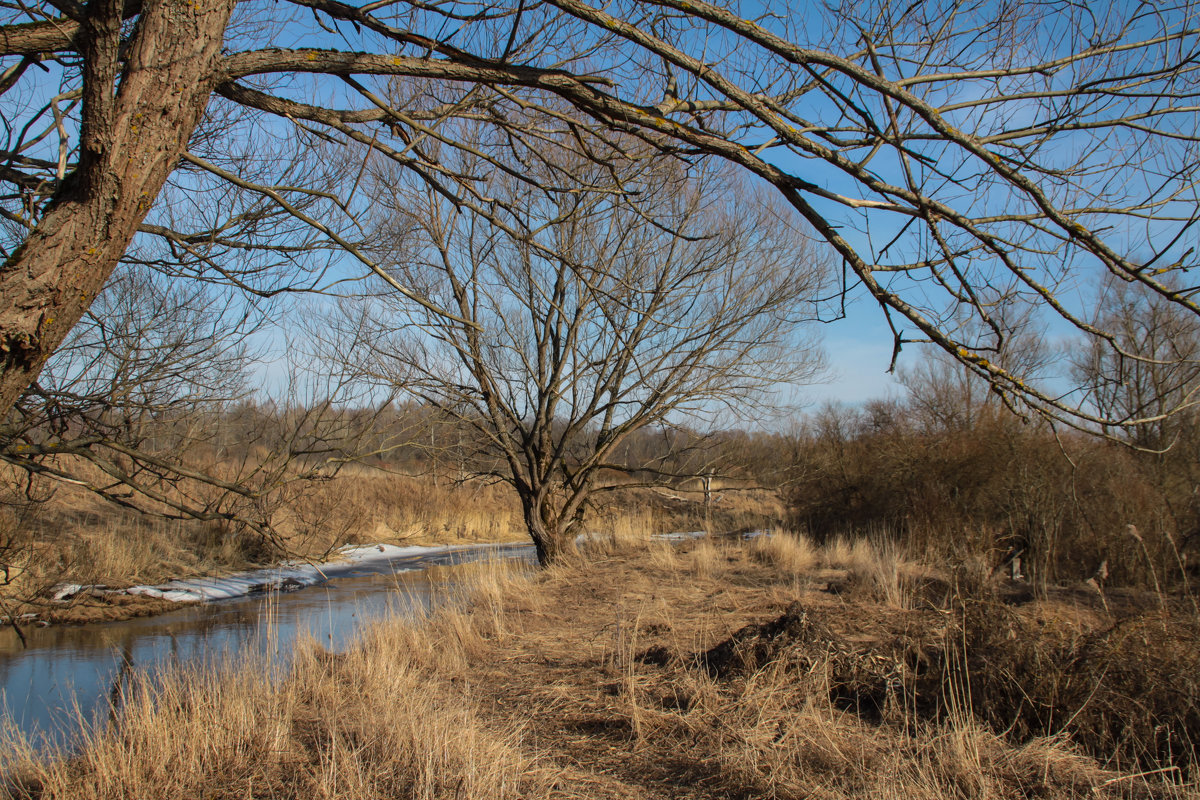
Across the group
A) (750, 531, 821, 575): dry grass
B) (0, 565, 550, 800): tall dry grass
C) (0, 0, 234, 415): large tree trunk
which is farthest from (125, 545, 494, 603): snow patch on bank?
(0, 0, 234, 415): large tree trunk

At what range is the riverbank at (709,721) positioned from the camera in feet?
10.8

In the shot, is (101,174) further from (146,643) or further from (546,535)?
(546,535)

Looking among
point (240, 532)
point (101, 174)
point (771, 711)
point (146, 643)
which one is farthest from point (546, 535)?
point (101, 174)

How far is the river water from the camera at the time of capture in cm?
559

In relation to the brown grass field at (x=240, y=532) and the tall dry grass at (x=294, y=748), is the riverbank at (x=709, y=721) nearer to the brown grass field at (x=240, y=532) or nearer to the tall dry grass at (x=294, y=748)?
the tall dry grass at (x=294, y=748)

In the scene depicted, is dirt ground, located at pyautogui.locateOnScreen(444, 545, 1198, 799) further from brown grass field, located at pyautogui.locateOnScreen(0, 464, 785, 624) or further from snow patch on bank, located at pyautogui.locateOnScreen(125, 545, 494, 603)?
snow patch on bank, located at pyautogui.locateOnScreen(125, 545, 494, 603)

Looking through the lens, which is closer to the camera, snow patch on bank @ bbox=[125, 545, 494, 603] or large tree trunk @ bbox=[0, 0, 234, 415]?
large tree trunk @ bbox=[0, 0, 234, 415]

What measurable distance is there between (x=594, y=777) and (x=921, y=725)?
1792 millimetres

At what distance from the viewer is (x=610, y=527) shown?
14.0 metres

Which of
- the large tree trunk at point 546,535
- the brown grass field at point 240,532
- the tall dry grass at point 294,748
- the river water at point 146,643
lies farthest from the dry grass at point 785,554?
the tall dry grass at point 294,748

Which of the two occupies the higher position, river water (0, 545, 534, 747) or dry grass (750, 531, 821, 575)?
dry grass (750, 531, 821, 575)

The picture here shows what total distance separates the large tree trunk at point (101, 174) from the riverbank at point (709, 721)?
216cm

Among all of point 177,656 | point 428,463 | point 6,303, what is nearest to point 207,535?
point 428,463

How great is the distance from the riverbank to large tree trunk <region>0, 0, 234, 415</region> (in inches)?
84.9
